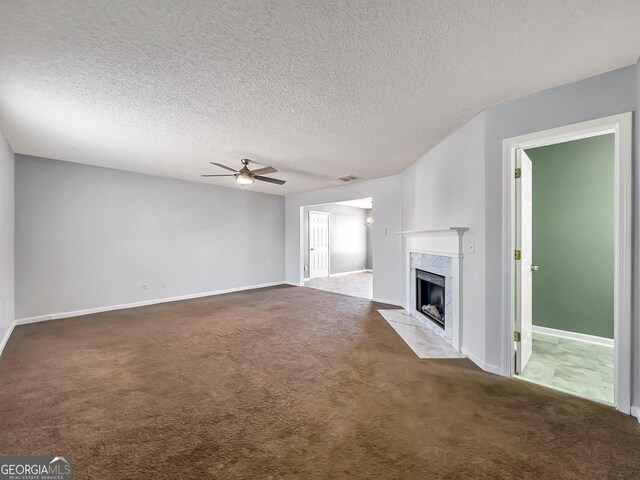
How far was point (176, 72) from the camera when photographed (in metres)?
2.00

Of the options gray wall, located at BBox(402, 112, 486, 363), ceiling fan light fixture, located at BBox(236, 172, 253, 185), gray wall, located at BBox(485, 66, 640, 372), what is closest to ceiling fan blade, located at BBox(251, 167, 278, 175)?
ceiling fan light fixture, located at BBox(236, 172, 253, 185)

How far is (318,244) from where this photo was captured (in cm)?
898

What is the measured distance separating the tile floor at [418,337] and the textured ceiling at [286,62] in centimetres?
262

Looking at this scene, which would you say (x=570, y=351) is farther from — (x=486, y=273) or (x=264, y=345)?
(x=264, y=345)

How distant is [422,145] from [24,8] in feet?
12.4

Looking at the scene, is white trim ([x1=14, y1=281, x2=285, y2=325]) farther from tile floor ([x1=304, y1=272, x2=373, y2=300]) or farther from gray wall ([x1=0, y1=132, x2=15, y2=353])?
tile floor ([x1=304, y1=272, x2=373, y2=300])

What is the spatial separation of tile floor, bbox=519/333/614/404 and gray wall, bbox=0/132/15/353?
19.3 feet

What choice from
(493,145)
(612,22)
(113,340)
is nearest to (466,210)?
(493,145)

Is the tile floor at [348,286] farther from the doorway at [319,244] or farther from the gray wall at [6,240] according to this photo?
the gray wall at [6,240]

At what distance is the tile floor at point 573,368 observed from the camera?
2.28 metres

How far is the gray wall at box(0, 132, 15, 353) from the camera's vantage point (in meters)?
3.12

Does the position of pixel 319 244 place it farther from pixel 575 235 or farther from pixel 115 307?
pixel 575 235

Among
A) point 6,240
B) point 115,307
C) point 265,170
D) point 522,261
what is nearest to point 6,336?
point 6,240

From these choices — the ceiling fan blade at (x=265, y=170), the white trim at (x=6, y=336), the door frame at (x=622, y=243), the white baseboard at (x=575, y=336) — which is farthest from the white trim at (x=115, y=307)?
the door frame at (x=622, y=243)
